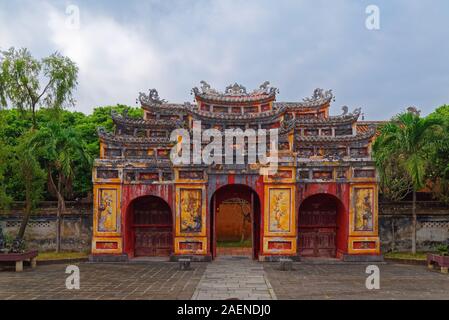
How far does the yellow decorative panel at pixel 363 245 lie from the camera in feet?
58.4

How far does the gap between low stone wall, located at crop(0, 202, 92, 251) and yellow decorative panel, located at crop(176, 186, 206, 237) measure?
471cm

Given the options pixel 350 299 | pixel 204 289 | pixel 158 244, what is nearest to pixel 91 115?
pixel 158 244

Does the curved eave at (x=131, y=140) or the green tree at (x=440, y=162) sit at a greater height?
the curved eave at (x=131, y=140)

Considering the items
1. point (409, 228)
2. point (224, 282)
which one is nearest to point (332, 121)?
point (409, 228)

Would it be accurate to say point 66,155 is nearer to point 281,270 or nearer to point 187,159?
point 187,159

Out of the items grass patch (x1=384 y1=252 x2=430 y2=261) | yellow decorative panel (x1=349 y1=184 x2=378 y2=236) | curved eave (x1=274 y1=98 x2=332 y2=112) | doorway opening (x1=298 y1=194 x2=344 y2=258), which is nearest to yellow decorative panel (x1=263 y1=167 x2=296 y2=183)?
doorway opening (x1=298 y1=194 x2=344 y2=258)

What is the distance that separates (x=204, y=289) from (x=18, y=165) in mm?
10277

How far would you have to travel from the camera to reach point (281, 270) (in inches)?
614

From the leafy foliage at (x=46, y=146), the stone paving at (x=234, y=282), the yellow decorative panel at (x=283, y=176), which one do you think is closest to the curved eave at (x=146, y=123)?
the leafy foliage at (x=46, y=146)

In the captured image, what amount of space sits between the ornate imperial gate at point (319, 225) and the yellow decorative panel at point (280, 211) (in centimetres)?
167

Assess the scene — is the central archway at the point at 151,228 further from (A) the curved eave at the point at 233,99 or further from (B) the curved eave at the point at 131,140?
(A) the curved eave at the point at 233,99

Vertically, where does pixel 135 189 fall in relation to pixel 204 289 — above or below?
above

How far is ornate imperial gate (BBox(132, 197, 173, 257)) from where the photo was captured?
63.2ft
